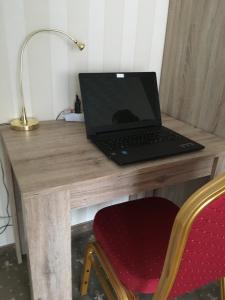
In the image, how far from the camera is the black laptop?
3.21 ft

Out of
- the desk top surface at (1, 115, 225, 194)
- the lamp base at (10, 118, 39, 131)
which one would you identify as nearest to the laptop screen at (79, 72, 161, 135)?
the desk top surface at (1, 115, 225, 194)

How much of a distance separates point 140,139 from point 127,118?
159mm

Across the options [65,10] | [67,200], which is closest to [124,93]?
[65,10]

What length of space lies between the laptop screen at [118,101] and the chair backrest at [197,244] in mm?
645

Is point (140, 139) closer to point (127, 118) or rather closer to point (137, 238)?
point (127, 118)

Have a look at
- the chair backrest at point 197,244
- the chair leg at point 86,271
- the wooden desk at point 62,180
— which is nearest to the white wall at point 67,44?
the wooden desk at point 62,180

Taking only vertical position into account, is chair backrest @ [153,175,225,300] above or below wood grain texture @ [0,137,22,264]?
above

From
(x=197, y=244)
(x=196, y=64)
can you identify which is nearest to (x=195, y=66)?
(x=196, y=64)

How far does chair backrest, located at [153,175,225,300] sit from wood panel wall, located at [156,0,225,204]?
638 millimetres

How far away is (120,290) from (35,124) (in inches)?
28.9

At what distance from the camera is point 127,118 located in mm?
1183

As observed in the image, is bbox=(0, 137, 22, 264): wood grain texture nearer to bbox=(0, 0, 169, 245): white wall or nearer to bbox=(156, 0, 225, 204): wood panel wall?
bbox=(0, 0, 169, 245): white wall

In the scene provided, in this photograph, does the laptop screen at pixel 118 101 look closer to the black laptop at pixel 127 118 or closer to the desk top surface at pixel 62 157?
the black laptop at pixel 127 118

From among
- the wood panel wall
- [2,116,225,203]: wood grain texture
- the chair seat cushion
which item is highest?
the wood panel wall
